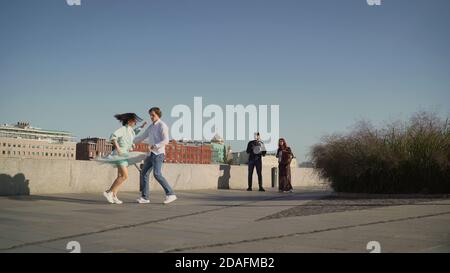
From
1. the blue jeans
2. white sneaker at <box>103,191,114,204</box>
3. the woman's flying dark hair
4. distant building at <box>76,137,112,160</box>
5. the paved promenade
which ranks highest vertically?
the woman's flying dark hair

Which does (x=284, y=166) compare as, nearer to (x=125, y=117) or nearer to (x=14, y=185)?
(x=125, y=117)

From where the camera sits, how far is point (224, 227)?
6.25 m

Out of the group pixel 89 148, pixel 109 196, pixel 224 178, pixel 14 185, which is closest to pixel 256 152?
pixel 224 178

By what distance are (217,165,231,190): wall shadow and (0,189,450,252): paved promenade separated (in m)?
8.76

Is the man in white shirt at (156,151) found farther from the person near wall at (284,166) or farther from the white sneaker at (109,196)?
the person near wall at (284,166)

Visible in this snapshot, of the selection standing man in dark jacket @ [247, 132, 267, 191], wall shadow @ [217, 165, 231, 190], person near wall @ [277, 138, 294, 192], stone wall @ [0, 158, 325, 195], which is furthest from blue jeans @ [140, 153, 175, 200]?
wall shadow @ [217, 165, 231, 190]

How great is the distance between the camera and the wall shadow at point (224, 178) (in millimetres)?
17984

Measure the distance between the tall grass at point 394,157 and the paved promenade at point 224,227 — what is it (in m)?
1.18

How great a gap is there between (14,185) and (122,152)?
2873 millimetres

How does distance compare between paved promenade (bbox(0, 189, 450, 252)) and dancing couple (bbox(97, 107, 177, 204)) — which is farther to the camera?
dancing couple (bbox(97, 107, 177, 204))

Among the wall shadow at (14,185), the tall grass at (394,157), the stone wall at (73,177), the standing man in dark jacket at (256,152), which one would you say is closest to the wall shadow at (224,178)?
the stone wall at (73,177)

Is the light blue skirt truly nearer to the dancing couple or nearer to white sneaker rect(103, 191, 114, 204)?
the dancing couple

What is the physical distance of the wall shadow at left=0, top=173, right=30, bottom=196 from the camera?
10.7 m

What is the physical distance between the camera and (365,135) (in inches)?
432
